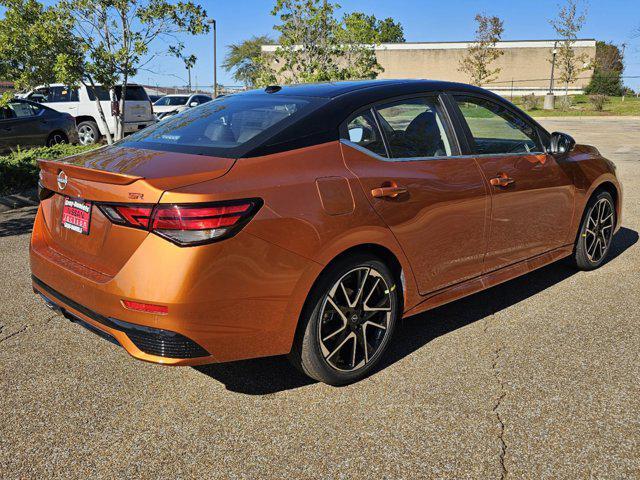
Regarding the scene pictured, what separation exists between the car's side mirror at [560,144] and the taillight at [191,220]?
2875mm

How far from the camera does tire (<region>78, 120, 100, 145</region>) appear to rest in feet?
59.1

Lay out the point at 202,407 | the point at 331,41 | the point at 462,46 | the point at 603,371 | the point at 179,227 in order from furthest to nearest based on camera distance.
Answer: the point at 462,46 < the point at 331,41 < the point at 603,371 < the point at 202,407 < the point at 179,227

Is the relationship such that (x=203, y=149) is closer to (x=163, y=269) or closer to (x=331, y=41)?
(x=163, y=269)

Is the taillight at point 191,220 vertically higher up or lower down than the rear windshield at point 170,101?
lower down

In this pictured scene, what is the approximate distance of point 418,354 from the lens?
12.1 feet

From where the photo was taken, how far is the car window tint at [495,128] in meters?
4.03

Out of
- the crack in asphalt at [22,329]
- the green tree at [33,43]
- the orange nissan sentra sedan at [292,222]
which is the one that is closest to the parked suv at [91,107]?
the green tree at [33,43]

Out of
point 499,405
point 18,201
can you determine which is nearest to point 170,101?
point 18,201

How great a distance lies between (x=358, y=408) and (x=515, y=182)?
1983 mm

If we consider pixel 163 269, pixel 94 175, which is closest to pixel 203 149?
pixel 94 175

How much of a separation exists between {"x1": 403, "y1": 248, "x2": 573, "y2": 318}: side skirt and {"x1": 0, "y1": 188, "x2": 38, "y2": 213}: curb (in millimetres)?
6871

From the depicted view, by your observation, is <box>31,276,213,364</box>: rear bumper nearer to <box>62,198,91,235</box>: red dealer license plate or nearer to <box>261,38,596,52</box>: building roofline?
<box>62,198,91,235</box>: red dealer license plate

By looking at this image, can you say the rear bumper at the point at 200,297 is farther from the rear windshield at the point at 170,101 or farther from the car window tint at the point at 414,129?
the rear windshield at the point at 170,101

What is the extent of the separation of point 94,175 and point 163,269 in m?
0.65
